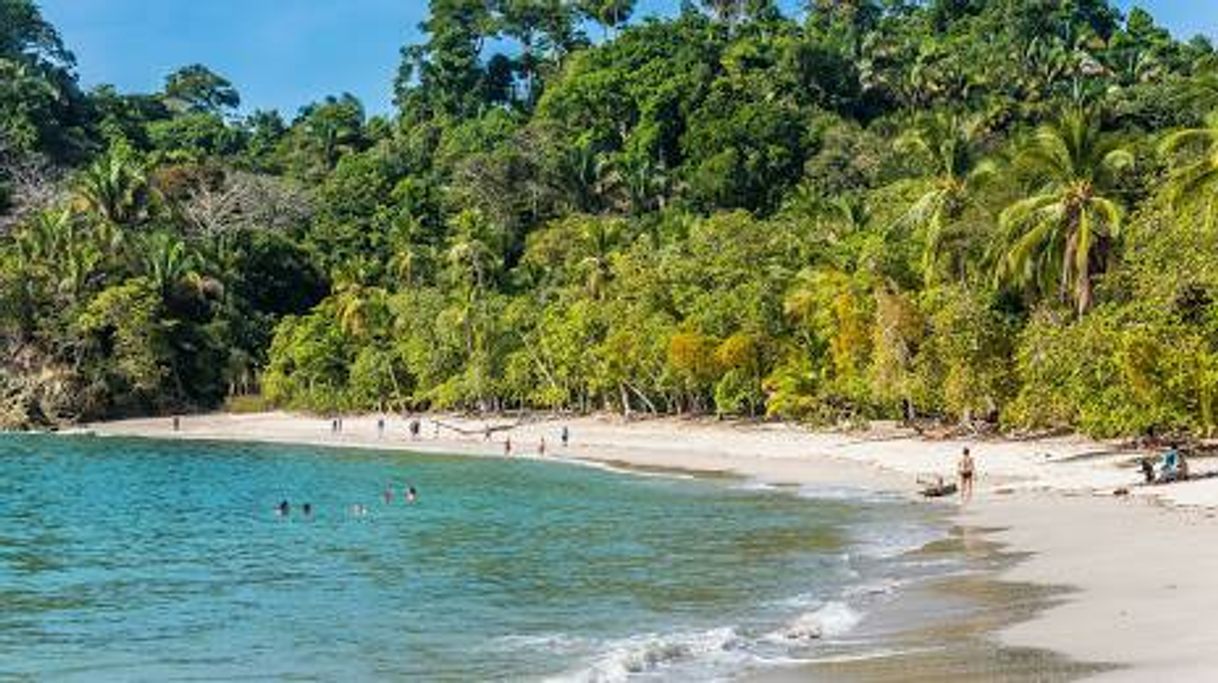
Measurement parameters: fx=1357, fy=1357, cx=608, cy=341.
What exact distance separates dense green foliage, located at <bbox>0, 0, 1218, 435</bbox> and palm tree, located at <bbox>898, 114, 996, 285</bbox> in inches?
7.5

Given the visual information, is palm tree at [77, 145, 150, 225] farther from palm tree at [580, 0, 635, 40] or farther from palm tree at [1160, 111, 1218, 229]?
palm tree at [1160, 111, 1218, 229]

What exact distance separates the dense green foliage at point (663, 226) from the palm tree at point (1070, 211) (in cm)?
13

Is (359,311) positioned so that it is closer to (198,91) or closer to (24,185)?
(24,185)

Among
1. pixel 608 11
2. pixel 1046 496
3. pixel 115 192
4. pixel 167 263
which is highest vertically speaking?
pixel 608 11

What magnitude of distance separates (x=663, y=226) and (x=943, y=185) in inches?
1399

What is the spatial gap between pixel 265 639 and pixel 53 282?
8192 cm

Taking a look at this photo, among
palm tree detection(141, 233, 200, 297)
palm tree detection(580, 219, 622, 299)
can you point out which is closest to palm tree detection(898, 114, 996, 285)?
palm tree detection(580, 219, 622, 299)

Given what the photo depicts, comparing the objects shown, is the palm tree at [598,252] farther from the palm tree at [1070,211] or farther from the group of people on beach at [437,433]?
the palm tree at [1070,211]

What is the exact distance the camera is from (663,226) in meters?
88.6

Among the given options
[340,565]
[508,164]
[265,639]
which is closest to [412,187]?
[508,164]

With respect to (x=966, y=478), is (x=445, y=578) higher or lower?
lower

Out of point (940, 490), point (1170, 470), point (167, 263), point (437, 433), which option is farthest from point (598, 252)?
point (1170, 470)

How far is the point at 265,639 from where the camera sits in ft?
66.9

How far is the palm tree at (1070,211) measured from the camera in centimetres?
4259
